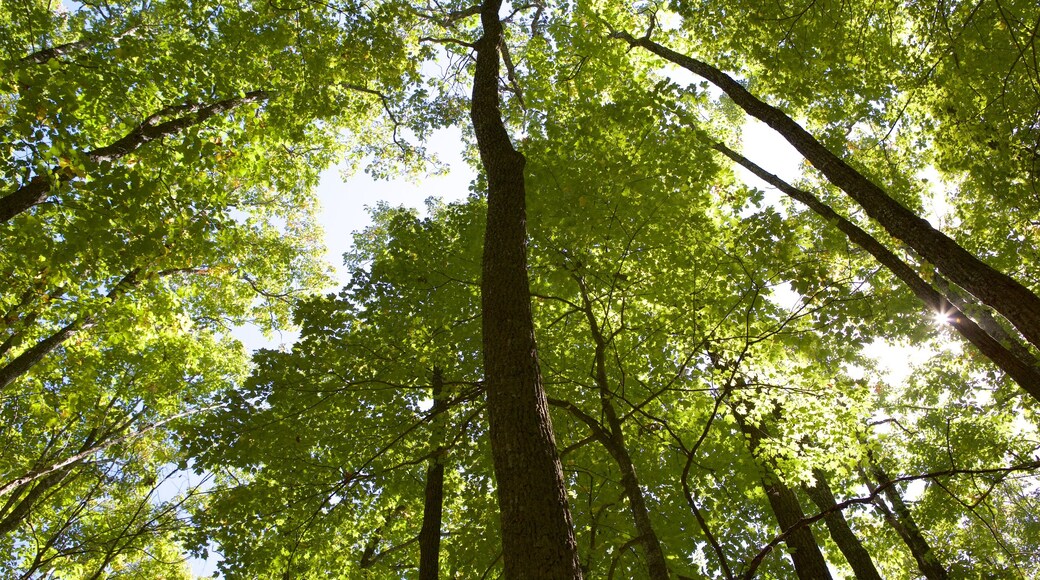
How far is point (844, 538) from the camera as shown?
8430 millimetres

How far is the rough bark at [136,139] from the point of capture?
6.71m

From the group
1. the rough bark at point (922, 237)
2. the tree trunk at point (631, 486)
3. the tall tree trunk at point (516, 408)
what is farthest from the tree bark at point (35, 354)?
the rough bark at point (922, 237)

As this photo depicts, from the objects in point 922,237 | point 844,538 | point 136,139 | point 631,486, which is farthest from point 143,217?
point 844,538

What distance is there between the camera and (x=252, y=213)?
476 inches

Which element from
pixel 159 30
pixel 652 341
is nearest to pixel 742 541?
pixel 652 341

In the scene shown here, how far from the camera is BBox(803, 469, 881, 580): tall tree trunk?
8.18 m

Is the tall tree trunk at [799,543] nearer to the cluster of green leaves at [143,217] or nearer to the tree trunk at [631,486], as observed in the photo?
the tree trunk at [631,486]

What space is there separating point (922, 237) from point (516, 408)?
215 inches

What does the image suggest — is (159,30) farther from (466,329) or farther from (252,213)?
(466,329)

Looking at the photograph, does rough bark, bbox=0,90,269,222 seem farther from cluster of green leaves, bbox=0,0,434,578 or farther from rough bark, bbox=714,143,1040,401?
rough bark, bbox=714,143,1040,401

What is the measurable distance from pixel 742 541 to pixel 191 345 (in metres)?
12.2

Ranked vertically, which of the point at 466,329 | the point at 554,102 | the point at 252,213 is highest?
the point at 252,213

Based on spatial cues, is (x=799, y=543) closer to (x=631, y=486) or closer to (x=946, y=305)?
(x=946, y=305)

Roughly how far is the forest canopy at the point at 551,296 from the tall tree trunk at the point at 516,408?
19mm
